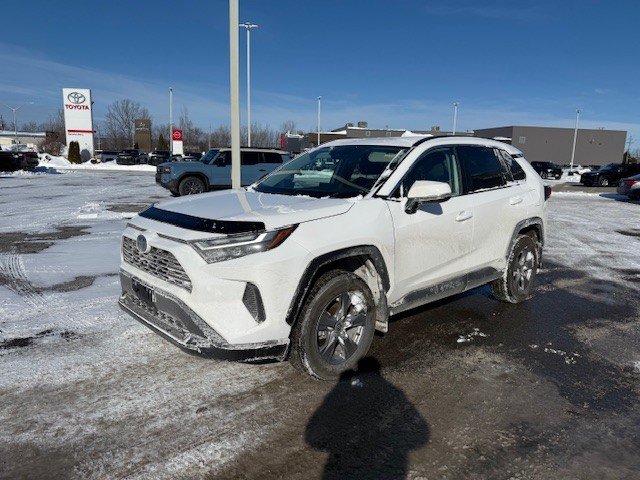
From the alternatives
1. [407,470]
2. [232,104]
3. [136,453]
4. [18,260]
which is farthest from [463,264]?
[232,104]

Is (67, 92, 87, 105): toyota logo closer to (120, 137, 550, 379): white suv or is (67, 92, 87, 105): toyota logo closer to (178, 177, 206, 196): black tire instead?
(178, 177, 206, 196): black tire

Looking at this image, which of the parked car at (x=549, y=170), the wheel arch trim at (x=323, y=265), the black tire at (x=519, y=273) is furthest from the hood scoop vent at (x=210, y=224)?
the parked car at (x=549, y=170)

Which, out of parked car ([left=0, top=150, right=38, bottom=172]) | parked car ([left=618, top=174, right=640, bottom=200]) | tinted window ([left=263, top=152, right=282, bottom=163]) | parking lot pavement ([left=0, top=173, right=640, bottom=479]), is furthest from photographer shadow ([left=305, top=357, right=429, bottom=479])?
parked car ([left=0, top=150, right=38, bottom=172])

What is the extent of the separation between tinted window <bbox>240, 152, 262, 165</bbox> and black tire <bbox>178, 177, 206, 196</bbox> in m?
1.62

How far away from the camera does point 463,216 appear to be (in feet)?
14.3

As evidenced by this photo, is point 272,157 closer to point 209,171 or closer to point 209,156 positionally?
point 209,156

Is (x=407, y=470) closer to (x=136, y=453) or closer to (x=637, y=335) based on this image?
(x=136, y=453)

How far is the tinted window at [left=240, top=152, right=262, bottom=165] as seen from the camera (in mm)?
15836

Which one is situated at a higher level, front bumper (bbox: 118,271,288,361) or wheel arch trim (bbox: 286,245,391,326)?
wheel arch trim (bbox: 286,245,391,326)

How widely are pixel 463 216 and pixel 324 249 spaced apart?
5.77ft

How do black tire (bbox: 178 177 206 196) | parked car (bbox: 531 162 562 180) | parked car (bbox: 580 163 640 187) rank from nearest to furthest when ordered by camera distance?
1. black tire (bbox: 178 177 206 196)
2. parked car (bbox: 580 163 640 187)
3. parked car (bbox: 531 162 562 180)

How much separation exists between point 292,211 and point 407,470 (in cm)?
176

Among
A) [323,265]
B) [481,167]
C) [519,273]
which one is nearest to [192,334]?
[323,265]

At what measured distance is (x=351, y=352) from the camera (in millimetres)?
3648
